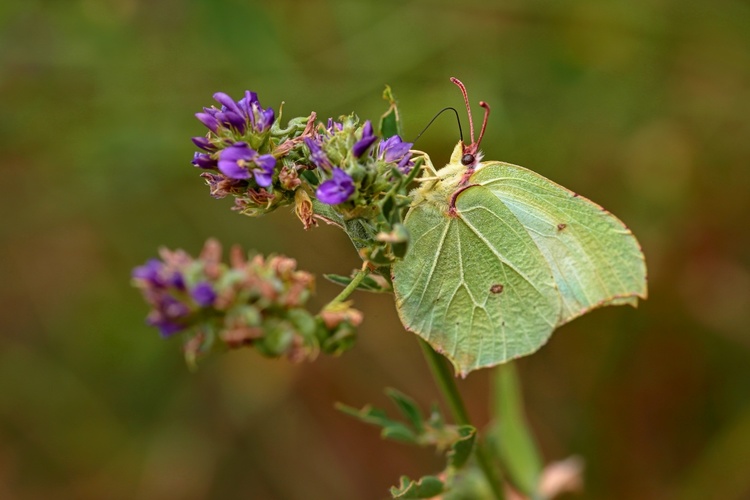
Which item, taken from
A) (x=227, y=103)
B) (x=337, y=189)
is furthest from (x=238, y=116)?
(x=337, y=189)

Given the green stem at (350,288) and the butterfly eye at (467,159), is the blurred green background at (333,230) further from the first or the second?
the green stem at (350,288)

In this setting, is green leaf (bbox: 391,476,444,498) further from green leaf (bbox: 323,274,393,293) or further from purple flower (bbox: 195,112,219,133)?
purple flower (bbox: 195,112,219,133)

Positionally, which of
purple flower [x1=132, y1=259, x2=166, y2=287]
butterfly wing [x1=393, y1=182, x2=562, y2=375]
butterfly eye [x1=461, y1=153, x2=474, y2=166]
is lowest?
butterfly wing [x1=393, y1=182, x2=562, y2=375]

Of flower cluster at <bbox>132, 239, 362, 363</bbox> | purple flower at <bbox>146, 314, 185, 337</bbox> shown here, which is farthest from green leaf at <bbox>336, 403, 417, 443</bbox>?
purple flower at <bbox>146, 314, 185, 337</bbox>

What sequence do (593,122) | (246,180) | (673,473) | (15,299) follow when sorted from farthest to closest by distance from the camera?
(15,299), (593,122), (673,473), (246,180)

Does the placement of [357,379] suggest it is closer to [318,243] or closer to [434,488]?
[318,243]

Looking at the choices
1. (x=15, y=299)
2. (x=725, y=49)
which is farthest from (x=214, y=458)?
A: (x=725, y=49)

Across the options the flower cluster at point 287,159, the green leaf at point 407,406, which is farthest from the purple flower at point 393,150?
the green leaf at point 407,406
